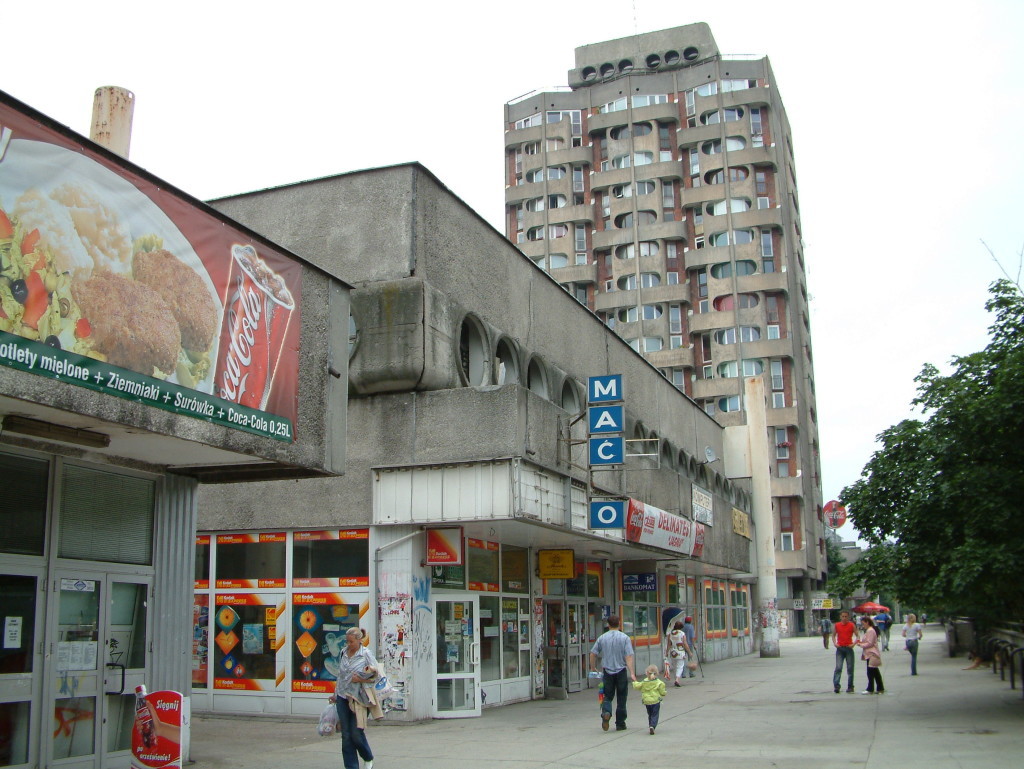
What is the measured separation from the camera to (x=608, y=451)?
17.7 metres

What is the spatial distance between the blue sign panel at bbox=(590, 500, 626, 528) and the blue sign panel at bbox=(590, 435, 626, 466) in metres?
0.75

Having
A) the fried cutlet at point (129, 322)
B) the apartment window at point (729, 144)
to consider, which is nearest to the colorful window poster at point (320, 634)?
the fried cutlet at point (129, 322)

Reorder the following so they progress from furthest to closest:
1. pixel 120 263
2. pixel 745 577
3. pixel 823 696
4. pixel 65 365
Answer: pixel 745 577, pixel 823 696, pixel 120 263, pixel 65 365

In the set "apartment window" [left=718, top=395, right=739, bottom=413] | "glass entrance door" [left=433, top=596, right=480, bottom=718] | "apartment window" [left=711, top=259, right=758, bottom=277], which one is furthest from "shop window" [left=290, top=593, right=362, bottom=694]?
"apartment window" [left=711, top=259, right=758, bottom=277]

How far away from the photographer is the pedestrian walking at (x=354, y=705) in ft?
32.1

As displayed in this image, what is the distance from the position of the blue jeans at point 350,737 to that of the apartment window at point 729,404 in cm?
5961

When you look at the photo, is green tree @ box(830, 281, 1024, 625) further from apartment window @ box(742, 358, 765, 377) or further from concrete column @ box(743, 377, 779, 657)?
apartment window @ box(742, 358, 765, 377)

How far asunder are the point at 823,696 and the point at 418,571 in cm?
852

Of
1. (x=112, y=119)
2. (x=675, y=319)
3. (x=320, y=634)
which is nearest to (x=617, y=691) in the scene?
(x=320, y=634)

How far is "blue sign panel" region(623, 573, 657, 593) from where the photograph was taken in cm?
2447

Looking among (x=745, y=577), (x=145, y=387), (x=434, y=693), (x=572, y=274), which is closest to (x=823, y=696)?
(x=434, y=693)

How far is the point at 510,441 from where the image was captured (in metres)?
15.1

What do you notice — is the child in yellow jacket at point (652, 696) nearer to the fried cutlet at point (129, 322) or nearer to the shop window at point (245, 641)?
the shop window at point (245, 641)

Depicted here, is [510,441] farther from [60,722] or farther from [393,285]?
[60,722]
